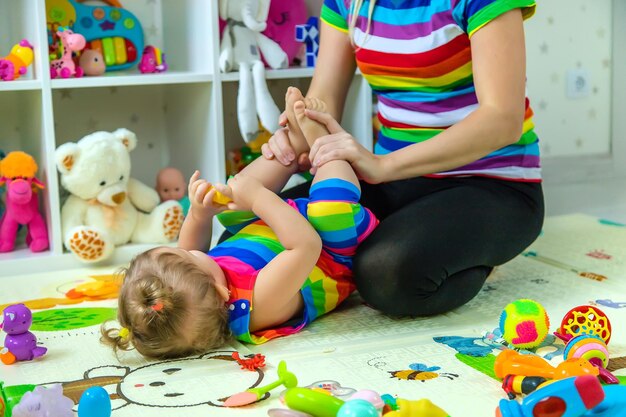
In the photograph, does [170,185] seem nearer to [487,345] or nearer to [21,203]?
[21,203]

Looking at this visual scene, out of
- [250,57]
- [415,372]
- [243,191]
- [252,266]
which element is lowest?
[415,372]

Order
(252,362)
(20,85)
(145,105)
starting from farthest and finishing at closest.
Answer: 1. (145,105)
2. (20,85)
3. (252,362)

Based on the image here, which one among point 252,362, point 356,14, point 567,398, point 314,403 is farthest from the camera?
point 356,14

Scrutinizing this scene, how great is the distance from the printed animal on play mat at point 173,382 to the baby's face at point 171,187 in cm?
87

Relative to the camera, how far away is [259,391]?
1.10 meters

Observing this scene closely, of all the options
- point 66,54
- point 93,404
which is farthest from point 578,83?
point 93,404

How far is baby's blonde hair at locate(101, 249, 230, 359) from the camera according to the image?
47.1 inches

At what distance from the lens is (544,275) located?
1.69 m

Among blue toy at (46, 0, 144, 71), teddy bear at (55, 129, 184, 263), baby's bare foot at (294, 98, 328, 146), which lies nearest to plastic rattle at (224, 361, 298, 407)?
baby's bare foot at (294, 98, 328, 146)

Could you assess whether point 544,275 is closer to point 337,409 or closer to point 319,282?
point 319,282

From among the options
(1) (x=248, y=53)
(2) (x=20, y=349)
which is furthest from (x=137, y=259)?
(1) (x=248, y=53)

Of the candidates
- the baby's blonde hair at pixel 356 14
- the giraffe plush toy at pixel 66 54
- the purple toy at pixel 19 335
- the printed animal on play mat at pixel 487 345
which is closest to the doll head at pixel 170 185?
the giraffe plush toy at pixel 66 54

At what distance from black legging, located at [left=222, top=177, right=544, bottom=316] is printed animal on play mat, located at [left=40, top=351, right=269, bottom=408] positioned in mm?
273

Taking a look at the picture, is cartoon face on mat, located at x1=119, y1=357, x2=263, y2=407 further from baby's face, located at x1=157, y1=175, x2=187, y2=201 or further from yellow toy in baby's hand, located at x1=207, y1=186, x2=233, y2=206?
baby's face, located at x1=157, y1=175, x2=187, y2=201
